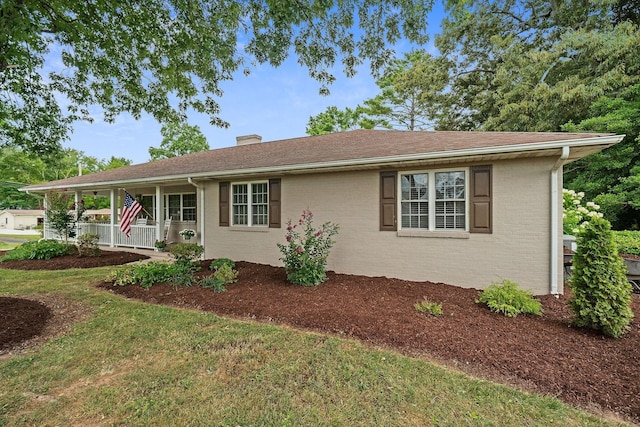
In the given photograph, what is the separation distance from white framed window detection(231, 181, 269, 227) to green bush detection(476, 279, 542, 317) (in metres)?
5.47

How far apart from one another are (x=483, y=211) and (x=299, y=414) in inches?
194

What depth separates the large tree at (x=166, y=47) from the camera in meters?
4.71

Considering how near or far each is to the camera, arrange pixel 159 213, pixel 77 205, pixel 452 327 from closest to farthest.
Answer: pixel 452 327
pixel 159 213
pixel 77 205

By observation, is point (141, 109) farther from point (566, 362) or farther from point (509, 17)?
point (509, 17)

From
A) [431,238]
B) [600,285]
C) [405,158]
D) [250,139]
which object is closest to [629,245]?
[431,238]

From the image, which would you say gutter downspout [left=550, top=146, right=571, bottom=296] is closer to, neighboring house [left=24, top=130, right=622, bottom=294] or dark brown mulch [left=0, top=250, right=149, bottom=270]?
neighboring house [left=24, top=130, right=622, bottom=294]

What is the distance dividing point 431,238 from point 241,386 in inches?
183

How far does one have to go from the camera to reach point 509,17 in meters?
16.3

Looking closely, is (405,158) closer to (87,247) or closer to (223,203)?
(223,203)

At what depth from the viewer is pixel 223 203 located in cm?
877

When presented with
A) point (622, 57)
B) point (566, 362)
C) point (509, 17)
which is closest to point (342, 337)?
point (566, 362)

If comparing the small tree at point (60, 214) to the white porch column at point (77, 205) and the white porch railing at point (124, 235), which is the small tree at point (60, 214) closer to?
the white porch column at point (77, 205)

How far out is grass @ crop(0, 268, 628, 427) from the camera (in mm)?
2426

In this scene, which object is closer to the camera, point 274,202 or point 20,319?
point 20,319
